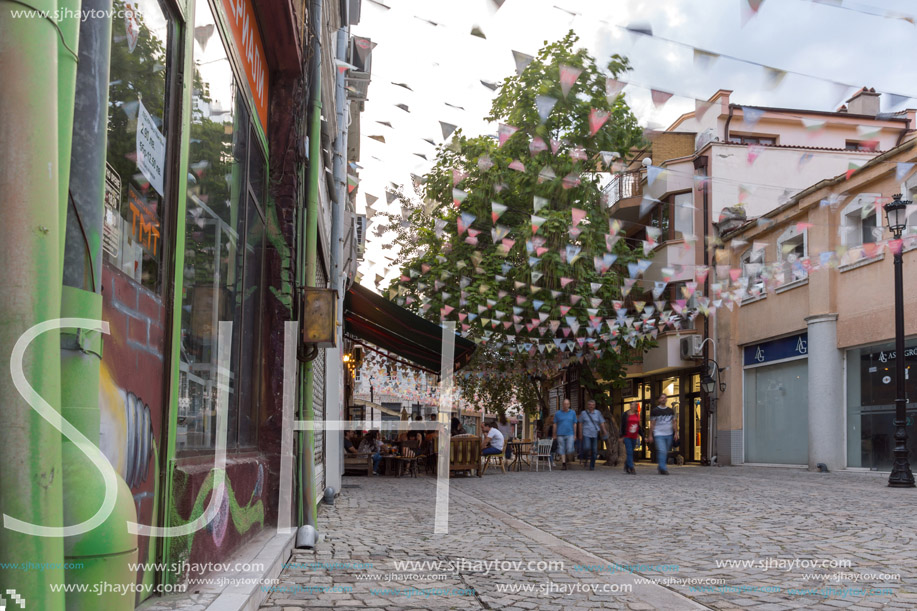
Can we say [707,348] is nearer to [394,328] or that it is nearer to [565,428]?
[565,428]

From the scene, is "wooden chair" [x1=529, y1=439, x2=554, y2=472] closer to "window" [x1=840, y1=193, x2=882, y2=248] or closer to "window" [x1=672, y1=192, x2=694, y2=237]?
"window" [x1=840, y1=193, x2=882, y2=248]

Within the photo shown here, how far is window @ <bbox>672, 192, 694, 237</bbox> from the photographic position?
2880 cm

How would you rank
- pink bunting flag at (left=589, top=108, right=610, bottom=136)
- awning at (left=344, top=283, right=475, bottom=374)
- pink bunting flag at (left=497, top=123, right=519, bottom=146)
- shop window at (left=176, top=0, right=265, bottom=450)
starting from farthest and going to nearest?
pink bunting flag at (left=497, top=123, right=519, bottom=146) < awning at (left=344, top=283, right=475, bottom=374) < pink bunting flag at (left=589, top=108, right=610, bottom=136) < shop window at (left=176, top=0, right=265, bottom=450)

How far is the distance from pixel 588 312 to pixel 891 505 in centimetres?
1116

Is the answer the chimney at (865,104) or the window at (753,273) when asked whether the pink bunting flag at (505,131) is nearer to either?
the window at (753,273)

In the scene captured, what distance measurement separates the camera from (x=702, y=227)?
28.2 m

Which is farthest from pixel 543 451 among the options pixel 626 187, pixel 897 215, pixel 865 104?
pixel 865 104

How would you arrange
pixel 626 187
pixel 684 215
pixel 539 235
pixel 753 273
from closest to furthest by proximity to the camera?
pixel 539 235
pixel 753 273
pixel 684 215
pixel 626 187

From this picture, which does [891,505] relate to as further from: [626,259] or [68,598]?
[626,259]

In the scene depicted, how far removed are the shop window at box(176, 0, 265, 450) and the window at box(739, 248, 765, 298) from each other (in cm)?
1847

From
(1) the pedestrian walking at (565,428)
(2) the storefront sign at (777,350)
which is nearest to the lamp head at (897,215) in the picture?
(2) the storefront sign at (777,350)

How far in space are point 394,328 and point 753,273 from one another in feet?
44.4

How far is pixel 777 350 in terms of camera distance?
23.4m

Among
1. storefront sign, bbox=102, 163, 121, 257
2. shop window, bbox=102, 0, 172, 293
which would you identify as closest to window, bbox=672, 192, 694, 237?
shop window, bbox=102, 0, 172, 293
